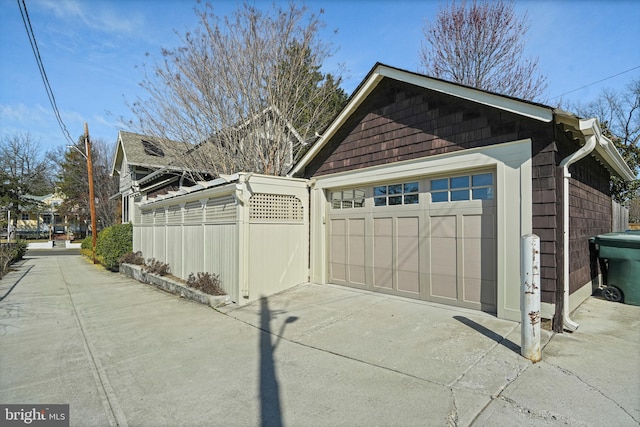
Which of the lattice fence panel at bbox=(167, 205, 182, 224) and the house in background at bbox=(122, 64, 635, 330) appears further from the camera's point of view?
the lattice fence panel at bbox=(167, 205, 182, 224)

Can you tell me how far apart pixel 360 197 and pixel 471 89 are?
294 cm

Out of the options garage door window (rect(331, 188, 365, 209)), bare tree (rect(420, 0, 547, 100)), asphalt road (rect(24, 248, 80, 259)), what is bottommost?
asphalt road (rect(24, 248, 80, 259))

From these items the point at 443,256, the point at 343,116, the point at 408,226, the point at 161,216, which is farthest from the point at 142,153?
the point at 443,256

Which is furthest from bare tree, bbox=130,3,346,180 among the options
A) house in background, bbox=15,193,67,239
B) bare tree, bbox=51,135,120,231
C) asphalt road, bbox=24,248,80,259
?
house in background, bbox=15,193,67,239

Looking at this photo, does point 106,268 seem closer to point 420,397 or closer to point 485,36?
point 420,397

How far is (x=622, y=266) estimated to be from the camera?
5.85m

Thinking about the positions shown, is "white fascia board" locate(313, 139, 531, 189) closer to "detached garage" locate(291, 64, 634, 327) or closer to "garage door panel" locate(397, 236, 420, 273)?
"detached garage" locate(291, 64, 634, 327)

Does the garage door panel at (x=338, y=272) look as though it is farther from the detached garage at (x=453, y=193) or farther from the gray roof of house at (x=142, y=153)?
the gray roof of house at (x=142, y=153)

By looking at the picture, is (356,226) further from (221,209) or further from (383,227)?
(221,209)

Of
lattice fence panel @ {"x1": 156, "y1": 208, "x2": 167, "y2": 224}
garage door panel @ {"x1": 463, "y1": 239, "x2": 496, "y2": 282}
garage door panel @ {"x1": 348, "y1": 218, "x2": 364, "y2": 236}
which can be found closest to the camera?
garage door panel @ {"x1": 463, "y1": 239, "x2": 496, "y2": 282}

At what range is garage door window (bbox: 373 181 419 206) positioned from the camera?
20.2 feet

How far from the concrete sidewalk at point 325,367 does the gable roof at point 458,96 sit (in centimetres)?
269

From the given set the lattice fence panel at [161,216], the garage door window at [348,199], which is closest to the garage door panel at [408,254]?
the garage door window at [348,199]

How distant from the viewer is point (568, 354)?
3803 millimetres
